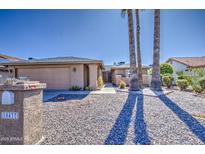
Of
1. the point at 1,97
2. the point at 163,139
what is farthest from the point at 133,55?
the point at 1,97

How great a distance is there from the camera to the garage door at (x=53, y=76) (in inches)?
639

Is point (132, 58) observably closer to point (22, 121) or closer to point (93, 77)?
point (93, 77)

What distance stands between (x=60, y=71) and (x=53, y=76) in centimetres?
77

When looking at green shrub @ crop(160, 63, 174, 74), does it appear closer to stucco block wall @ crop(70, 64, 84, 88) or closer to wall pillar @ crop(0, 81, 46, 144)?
stucco block wall @ crop(70, 64, 84, 88)

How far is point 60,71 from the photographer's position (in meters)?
16.3

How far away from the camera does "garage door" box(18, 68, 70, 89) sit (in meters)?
16.2

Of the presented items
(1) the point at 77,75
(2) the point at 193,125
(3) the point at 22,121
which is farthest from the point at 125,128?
(1) the point at 77,75

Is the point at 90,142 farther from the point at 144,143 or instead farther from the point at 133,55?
the point at 133,55

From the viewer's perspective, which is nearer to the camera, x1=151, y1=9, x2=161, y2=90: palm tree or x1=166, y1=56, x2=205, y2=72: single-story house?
x1=151, y1=9, x2=161, y2=90: palm tree

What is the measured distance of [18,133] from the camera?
346cm

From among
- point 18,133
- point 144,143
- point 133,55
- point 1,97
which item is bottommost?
point 144,143

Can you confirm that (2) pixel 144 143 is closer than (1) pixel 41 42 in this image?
Yes

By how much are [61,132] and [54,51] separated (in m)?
15.3

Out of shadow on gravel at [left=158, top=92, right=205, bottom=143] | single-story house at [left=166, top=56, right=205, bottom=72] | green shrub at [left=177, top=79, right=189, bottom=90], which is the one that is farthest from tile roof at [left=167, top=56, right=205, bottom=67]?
shadow on gravel at [left=158, top=92, right=205, bottom=143]
